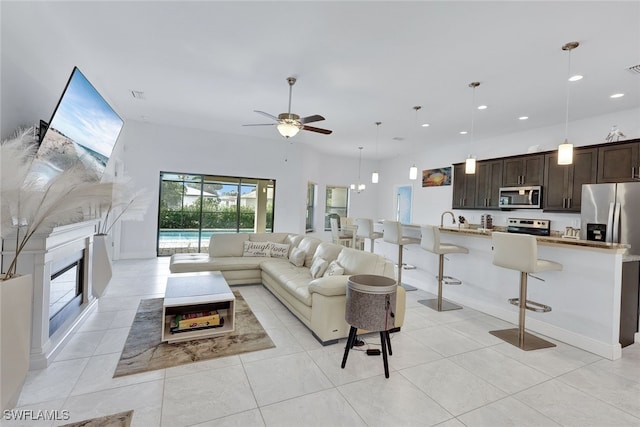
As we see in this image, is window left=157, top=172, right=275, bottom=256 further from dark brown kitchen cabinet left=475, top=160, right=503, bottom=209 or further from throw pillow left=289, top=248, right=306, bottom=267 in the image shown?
dark brown kitchen cabinet left=475, top=160, right=503, bottom=209

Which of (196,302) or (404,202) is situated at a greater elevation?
(404,202)

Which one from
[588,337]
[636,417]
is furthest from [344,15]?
[588,337]

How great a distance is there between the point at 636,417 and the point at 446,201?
19.6 ft

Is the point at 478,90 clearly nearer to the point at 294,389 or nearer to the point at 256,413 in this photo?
the point at 294,389

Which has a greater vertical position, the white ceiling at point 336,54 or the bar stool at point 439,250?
the white ceiling at point 336,54

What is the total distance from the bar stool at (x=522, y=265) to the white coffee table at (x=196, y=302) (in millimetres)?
2931

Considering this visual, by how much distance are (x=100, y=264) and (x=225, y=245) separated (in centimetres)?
200

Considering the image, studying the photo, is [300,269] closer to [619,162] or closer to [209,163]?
[209,163]

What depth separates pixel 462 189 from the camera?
688 cm

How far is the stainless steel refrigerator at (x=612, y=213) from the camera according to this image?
377 centimetres

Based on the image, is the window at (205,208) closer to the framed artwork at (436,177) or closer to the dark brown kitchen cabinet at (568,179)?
the framed artwork at (436,177)

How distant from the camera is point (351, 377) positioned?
2295 mm

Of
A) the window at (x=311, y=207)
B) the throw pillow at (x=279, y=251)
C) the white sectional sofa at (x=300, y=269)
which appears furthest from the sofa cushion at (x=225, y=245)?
the window at (x=311, y=207)

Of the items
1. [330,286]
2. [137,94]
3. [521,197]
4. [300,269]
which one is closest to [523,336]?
[330,286]
